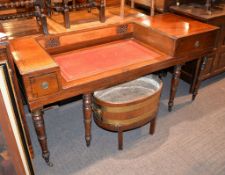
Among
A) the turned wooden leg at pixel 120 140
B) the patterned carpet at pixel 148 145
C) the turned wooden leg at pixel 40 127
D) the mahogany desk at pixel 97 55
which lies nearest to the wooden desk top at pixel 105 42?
the mahogany desk at pixel 97 55

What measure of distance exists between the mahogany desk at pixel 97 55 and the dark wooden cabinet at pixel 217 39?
0.44 feet

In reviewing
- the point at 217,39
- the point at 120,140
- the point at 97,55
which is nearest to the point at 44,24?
the point at 97,55

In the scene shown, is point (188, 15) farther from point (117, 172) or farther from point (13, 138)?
point (13, 138)

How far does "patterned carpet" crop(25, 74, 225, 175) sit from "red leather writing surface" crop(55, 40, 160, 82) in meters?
0.64

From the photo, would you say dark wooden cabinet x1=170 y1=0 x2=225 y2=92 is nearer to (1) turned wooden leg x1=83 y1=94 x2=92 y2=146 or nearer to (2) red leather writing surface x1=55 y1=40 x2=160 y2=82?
(2) red leather writing surface x1=55 y1=40 x2=160 y2=82

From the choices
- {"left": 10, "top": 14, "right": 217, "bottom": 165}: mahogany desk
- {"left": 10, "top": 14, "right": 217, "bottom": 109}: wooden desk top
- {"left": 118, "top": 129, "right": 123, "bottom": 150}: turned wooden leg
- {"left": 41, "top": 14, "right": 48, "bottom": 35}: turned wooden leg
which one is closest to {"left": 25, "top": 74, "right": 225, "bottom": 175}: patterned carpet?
{"left": 118, "top": 129, "right": 123, "bottom": 150}: turned wooden leg

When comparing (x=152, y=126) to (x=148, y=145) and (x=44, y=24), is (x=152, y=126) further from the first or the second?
(x=44, y=24)

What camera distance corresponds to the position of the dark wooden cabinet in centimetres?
206

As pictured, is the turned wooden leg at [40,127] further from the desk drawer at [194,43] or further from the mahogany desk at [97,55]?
the desk drawer at [194,43]

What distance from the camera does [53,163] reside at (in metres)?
1.70

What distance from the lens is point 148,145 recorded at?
1847mm

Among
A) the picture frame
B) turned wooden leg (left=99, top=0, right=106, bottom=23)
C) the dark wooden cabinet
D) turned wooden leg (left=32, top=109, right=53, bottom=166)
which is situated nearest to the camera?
the picture frame

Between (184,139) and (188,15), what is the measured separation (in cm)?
105

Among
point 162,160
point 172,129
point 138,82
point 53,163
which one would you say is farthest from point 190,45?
point 53,163
